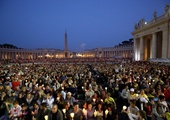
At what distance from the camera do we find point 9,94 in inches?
308

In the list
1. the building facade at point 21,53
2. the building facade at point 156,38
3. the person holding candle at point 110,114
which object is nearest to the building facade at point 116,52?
the building facade at point 21,53

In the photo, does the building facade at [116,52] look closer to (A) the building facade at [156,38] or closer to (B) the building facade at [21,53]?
(B) the building facade at [21,53]

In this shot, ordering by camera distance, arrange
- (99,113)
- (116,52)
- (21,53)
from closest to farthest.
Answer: (99,113)
(21,53)
(116,52)

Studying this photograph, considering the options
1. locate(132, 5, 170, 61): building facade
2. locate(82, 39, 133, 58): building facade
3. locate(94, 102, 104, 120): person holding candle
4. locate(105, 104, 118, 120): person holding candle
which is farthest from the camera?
locate(82, 39, 133, 58): building facade

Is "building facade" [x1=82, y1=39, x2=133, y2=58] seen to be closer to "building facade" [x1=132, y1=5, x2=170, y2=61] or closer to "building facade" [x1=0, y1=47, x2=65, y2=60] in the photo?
"building facade" [x1=0, y1=47, x2=65, y2=60]

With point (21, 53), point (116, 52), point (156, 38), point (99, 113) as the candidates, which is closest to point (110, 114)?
point (99, 113)

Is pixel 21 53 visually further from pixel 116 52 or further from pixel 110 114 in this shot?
pixel 110 114

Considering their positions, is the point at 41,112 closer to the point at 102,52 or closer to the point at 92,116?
the point at 92,116

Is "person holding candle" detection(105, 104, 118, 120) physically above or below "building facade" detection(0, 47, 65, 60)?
below

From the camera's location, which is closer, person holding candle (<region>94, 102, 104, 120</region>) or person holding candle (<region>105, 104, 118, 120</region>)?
person holding candle (<region>94, 102, 104, 120</region>)

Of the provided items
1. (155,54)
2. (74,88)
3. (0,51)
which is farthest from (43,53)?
(74,88)

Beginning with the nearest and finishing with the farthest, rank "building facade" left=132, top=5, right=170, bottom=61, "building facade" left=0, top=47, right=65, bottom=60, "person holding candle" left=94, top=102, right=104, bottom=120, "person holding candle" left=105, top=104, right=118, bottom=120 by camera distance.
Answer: "person holding candle" left=94, top=102, right=104, bottom=120
"person holding candle" left=105, top=104, right=118, bottom=120
"building facade" left=132, top=5, right=170, bottom=61
"building facade" left=0, top=47, right=65, bottom=60

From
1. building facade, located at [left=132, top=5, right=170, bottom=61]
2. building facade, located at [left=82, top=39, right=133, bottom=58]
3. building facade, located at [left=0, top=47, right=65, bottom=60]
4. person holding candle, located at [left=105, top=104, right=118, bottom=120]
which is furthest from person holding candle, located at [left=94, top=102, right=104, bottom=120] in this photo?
building facade, located at [left=0, top=47, right=65, bottom=60]

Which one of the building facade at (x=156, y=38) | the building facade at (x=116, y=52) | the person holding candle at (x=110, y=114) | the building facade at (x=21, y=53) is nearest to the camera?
the person holding candle at (x=110, y=114)
